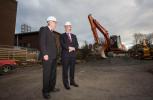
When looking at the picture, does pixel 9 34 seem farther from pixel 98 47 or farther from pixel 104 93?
pixel 104 93

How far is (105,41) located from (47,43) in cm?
2521

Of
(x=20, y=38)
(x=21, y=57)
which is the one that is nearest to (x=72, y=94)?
(x=21, y=57)

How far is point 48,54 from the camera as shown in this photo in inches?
183

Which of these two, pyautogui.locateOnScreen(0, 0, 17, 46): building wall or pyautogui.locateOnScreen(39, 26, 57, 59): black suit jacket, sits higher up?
pyautogui.locateOnScreen(0, 0, 17, 46): building wall

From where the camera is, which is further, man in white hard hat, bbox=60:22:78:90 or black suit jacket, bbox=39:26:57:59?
man in white hard hat, bbox=60:22:78:90

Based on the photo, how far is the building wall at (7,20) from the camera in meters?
30.4

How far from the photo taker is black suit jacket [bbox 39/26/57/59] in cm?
462

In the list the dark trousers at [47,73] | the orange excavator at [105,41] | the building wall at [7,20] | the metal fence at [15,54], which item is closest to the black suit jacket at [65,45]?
the dark trousers at [47,73]

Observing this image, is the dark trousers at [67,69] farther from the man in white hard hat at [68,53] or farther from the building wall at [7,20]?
the building wall at [7,20]

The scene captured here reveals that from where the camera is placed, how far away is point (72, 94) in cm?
470

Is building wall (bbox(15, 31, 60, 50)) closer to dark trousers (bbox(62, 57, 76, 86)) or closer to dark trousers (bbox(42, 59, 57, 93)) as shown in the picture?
dark trousers (bbox(62, 57, 76, 86))

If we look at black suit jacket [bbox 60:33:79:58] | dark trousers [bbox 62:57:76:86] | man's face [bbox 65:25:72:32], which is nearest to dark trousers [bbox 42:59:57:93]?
dark trousers [bbox 62:57:76:86]

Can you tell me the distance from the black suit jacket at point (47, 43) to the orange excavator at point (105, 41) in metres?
23.5

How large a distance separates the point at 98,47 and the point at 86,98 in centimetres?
2436
